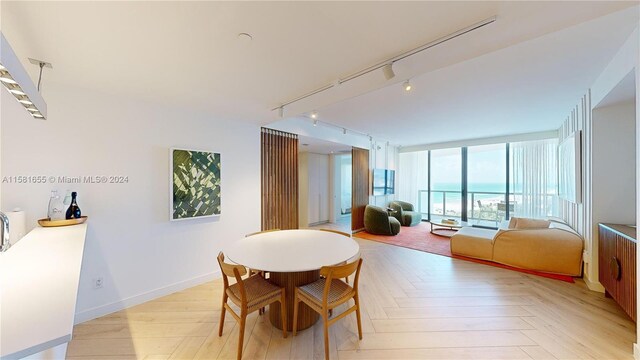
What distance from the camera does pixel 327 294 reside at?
1790 mm

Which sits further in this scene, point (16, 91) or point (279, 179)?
point (279, 179)

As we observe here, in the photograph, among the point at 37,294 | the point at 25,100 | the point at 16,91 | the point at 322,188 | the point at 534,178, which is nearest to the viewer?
the point at 37,294

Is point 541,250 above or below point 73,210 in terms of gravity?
below

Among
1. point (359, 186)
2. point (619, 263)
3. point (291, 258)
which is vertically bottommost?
point (619, 263)

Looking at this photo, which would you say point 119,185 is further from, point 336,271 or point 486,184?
point 486,184

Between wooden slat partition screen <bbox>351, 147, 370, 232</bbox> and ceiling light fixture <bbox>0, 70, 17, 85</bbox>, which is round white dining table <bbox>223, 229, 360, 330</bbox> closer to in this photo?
ceiling light fixture <bbox>0, 70, 17, 85</bbox>

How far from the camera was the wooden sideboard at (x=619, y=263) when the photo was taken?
1.97 metres

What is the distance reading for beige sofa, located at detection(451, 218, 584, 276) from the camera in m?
3.12

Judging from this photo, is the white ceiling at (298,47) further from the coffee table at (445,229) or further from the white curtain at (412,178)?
the white curtain at (412,178)

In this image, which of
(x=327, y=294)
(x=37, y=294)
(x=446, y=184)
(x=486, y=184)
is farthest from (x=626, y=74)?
(x=446, y=184)

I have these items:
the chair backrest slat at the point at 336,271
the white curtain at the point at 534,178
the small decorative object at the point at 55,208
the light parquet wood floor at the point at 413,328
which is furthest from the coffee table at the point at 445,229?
the small decorative object at the point at 55,208

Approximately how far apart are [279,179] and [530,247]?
157 inches

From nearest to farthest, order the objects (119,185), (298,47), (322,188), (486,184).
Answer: (298,47) → (119,185) → (486,184) → (322,188)

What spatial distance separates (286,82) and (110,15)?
4.05 ft
